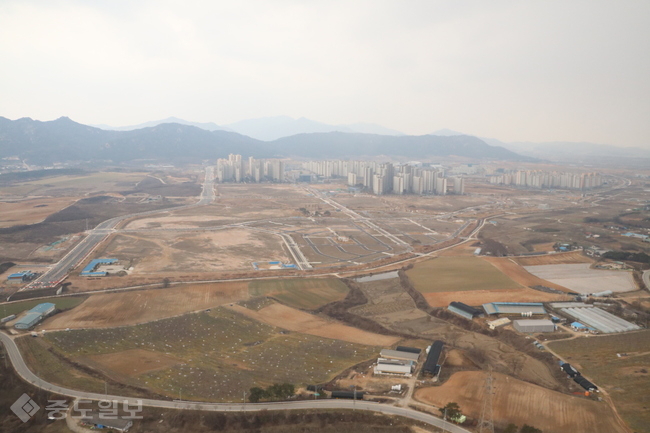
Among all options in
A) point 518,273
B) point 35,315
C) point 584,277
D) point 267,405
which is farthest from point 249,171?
point 267,405

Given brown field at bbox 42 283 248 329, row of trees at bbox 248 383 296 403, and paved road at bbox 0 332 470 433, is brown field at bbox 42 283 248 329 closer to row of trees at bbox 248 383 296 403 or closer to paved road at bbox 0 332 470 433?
paved road at bbox 0 332 470 433

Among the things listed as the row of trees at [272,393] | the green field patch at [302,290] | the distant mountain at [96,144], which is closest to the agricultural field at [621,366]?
Answer: the row of trees at [272,393]

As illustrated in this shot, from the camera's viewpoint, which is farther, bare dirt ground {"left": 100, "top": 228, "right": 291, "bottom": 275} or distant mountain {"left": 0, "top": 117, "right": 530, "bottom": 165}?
distant mountain {"left": 0, "top": 117, "right": 530, "bottom": 165}

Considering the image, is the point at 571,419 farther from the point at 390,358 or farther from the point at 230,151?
the point at 230,151

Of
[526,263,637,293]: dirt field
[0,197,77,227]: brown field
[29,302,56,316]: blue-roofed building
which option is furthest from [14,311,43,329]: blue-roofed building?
[526,263,637,293]: dirt field

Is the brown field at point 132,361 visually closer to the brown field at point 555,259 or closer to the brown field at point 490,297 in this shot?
the brown field at point 490,297

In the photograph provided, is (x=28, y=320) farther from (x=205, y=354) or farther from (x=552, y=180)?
(x=552, y=180)
